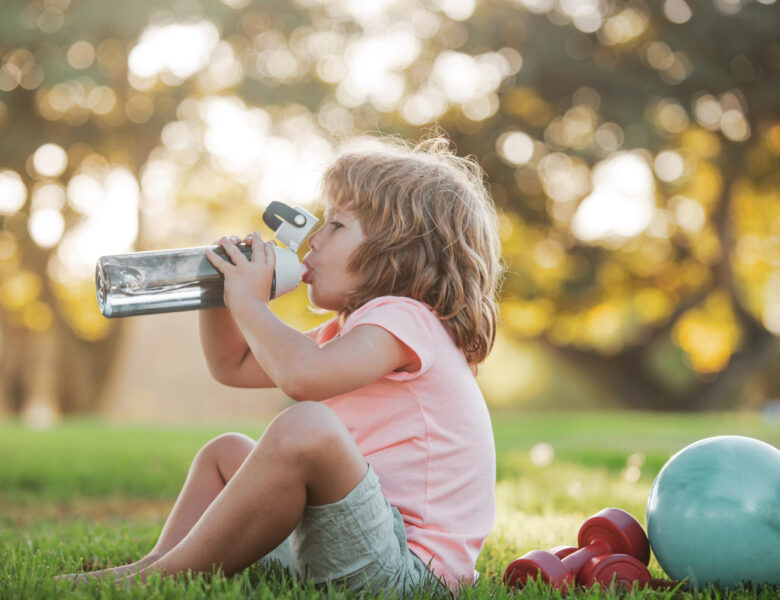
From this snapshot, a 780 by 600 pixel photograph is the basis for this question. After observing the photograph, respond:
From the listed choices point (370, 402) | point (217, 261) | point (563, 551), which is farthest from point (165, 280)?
point (563, 551)

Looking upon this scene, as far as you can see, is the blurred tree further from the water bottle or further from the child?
the water bottle

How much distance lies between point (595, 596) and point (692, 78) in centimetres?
1305

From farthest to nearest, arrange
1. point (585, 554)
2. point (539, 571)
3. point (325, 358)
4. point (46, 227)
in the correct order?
1. point (46, 227)
2. point (585, 554)
3. point (539, 571)
4. point (325, 358)

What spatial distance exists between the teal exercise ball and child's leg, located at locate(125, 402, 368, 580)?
3.13 ft

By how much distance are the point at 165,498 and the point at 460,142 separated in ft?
35.3

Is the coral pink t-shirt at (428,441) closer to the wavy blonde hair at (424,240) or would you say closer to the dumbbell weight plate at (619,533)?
the wavy blonde hair at (424,240)

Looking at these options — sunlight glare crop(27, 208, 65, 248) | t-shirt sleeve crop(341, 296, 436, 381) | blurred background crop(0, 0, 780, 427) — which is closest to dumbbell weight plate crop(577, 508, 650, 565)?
t-shirt sleeve crop(341, 296, 436, 381)

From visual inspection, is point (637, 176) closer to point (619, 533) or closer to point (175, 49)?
point (175, 49)

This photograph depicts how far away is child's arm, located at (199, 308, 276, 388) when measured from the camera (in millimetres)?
2822

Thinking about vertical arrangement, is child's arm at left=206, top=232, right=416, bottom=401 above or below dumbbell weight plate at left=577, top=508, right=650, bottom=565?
above

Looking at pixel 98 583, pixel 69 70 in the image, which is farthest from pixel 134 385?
pixel 98 583

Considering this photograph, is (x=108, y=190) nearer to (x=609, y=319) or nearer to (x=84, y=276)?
(x=84, y=276)

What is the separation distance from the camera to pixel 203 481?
2.66 m

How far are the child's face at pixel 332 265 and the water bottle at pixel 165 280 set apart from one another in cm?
7
